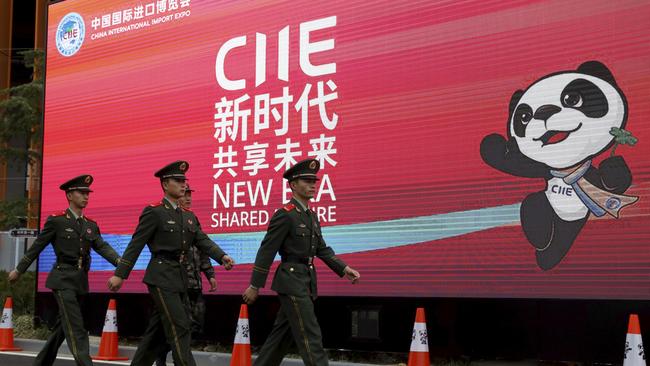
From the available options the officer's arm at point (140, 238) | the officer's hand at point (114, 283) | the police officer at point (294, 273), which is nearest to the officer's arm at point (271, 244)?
the police officer at point (294, 273)

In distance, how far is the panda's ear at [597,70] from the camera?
8469 mm

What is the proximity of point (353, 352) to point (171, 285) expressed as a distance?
135 inches

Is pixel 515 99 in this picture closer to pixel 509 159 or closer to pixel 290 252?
pixel 509 159

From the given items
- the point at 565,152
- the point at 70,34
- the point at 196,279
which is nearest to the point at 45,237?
the point at 196,279

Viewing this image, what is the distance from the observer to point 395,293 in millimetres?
9867

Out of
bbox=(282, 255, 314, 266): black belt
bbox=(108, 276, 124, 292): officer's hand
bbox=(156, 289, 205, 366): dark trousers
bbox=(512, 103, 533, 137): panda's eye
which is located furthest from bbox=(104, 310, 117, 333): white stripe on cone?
bbox=(512, 103, 533, 137): panda's eye

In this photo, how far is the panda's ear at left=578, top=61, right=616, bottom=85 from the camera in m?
8.47

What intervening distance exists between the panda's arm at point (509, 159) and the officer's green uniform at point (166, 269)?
2882mm

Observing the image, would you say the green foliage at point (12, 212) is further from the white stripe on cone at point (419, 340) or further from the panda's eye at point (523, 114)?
the panda's eye at point (523, 114)

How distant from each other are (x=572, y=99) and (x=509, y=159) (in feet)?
2.70

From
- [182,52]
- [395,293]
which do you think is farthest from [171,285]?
[182,52]

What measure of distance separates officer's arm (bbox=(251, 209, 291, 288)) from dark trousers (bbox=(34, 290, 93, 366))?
2.12m

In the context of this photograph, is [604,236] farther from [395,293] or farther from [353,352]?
[353,352]

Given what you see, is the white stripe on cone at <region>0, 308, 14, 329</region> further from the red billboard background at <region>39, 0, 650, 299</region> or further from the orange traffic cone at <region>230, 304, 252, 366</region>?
the orange traffic cone at <region>230, 304, 252, 366</region>
